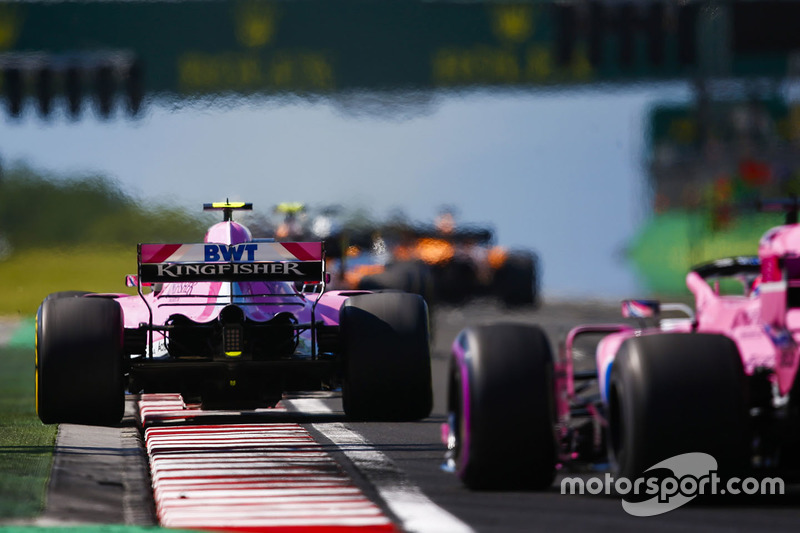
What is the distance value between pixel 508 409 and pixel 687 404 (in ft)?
3.02

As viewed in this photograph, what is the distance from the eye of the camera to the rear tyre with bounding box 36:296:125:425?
36.2 feet

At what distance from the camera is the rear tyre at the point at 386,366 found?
11.5m

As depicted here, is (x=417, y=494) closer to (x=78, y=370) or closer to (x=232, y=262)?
(x=78, y=370)

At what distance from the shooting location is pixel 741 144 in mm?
50750

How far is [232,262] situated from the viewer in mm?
11867

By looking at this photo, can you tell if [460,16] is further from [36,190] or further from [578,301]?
[36,190]

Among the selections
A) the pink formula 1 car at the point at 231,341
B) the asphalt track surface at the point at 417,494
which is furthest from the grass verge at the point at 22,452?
the pink formula 1 car at the point at 231,341

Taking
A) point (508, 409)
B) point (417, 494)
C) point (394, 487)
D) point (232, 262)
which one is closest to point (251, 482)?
point (394, 487)

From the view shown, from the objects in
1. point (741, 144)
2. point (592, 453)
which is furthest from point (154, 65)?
point (592, 453)

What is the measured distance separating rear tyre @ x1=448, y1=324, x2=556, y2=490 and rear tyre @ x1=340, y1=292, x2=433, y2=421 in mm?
3299
